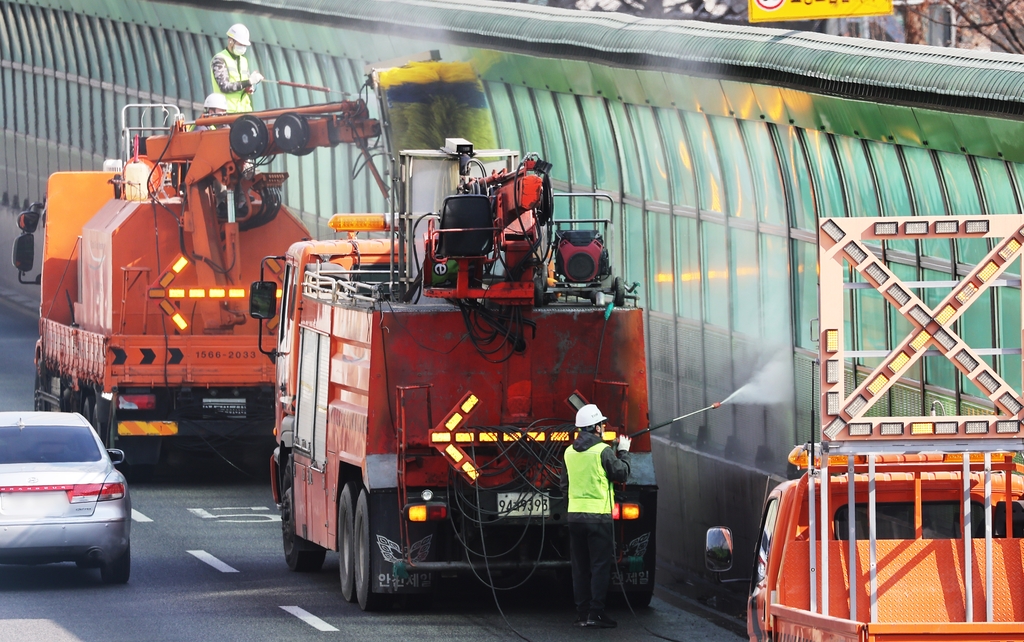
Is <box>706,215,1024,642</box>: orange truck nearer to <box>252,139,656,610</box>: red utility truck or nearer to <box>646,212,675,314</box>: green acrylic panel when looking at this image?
<box>252,139,656,610</box>: red utility truck

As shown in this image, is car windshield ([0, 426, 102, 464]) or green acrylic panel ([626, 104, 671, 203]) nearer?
car windshield ([0, 426, 102, 464])

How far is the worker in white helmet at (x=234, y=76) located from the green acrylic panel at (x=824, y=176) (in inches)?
480

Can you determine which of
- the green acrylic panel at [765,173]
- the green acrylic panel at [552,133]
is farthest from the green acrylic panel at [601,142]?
the green acrylic panel at [765,173]

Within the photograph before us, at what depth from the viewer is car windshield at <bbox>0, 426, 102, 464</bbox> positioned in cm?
1717

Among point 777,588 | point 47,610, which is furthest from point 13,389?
point 777,588

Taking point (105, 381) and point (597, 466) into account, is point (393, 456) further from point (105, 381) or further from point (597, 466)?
point (105, 381)

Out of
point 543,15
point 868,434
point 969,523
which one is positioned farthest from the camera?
point 543,15

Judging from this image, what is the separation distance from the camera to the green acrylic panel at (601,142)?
22.8 meters

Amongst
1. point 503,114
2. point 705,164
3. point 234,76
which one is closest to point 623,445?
point 705,164

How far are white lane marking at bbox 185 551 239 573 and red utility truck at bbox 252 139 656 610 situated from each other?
2.19 m

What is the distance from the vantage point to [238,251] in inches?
1005

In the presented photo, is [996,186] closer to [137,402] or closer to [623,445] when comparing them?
[623,445]

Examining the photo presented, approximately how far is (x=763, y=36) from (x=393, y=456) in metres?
5.43

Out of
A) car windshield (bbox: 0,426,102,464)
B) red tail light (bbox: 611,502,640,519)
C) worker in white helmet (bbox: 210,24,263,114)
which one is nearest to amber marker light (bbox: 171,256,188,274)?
worker in white helmet (bbox: 210,24,263,114)
